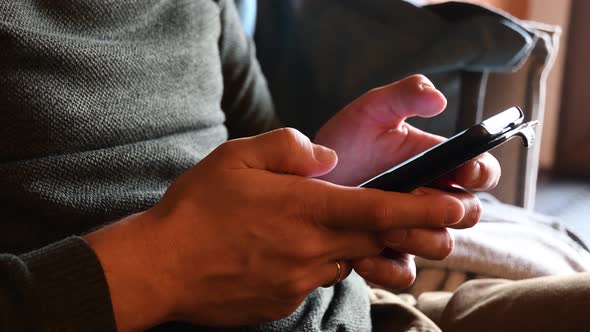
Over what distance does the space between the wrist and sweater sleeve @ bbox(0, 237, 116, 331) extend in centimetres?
1

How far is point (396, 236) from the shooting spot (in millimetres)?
486


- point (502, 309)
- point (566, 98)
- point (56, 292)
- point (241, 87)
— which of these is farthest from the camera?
point (566, 98)

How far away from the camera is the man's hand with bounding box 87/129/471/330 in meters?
0.47

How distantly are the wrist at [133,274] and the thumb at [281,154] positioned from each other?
0.08 metres

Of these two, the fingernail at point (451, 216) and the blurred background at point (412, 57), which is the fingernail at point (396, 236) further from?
the blurred background at point (412, 57)

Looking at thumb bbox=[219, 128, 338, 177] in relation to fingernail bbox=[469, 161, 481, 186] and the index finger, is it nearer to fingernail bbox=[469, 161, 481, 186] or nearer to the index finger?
the index finger

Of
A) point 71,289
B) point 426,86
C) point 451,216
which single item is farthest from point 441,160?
point 71,289

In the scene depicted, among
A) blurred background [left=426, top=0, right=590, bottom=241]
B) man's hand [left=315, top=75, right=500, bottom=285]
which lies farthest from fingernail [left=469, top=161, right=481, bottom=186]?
→ blurred background [left=426, top=0, right=590, bottom=241]

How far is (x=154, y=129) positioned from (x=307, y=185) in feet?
0.81

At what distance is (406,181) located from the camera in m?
0.47

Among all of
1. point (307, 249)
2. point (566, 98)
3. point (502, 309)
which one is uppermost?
point (307, 249)

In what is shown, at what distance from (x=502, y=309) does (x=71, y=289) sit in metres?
0.36

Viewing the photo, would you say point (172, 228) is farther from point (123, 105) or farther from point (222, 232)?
point (123, 105)

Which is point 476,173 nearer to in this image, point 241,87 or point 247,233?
point 247,233
